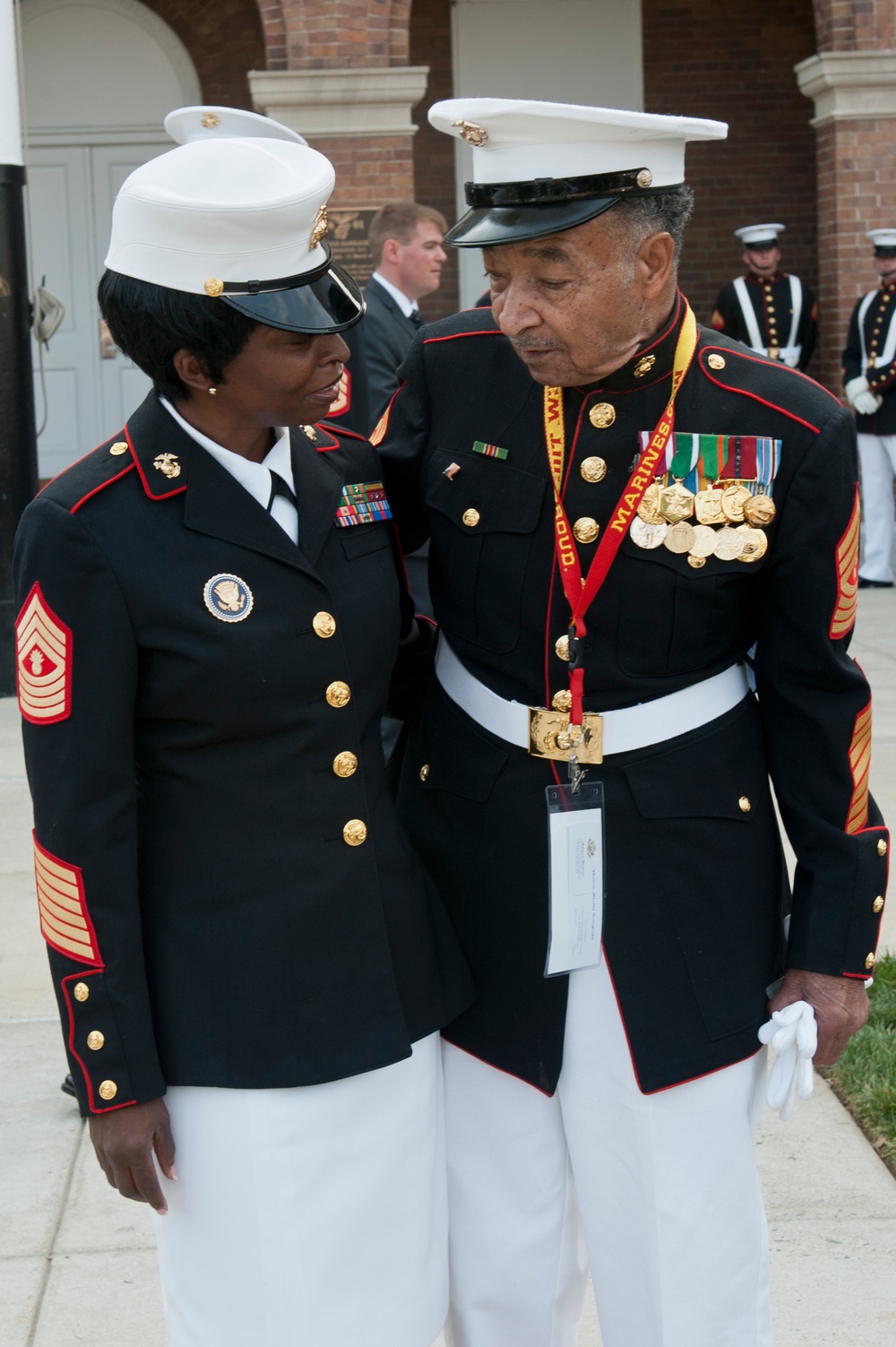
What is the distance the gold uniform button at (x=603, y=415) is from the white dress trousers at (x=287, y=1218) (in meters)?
0.86

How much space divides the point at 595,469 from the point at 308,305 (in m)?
0.44

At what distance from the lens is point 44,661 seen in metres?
1.80

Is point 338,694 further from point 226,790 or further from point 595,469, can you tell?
point 595,469

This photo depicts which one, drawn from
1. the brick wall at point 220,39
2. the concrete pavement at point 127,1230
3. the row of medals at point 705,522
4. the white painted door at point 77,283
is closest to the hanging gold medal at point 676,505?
the row of medals at point 705,522

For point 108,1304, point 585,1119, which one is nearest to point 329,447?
point 585,1119

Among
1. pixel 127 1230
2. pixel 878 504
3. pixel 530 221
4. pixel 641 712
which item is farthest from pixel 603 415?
pixel 878 504

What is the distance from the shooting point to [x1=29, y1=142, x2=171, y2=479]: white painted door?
1252cm

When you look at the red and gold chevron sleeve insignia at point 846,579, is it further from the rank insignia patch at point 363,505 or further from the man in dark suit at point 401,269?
the man in dark suit at point 401,269

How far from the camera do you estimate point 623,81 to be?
41.4 ft

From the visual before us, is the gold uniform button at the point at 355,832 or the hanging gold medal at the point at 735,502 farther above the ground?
the hanging gold medal at the point at 735,502

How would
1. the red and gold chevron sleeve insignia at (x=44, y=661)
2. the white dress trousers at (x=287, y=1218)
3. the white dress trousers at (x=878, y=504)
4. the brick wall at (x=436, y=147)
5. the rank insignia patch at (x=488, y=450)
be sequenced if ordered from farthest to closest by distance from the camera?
the brick wall at (x=436, y=147) < the white dress trousers at (x=878, y=504) < the rank insignia patch at (x=488, y=450) < the white dress trousers at (x=287, y=1218) < the red and gold chevron sleeve insignia at (x=44, y=661)

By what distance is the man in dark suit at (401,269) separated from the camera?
6258 millimetres

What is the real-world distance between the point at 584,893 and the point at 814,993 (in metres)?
0.34

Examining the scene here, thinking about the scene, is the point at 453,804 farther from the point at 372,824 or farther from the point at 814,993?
the point at 814,993
